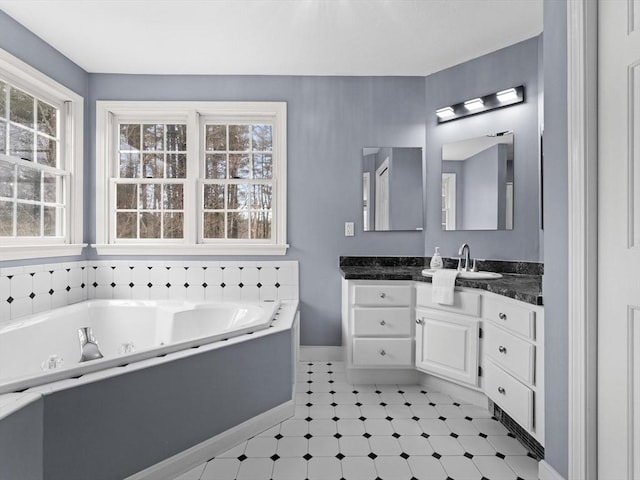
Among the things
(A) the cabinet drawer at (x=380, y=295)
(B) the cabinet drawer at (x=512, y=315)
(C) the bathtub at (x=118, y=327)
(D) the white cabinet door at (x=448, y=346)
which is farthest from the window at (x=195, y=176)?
(B) the cabinet drawer at (x=512, y=315)

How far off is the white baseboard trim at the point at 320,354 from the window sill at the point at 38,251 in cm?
201

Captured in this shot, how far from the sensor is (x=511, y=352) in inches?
69.1

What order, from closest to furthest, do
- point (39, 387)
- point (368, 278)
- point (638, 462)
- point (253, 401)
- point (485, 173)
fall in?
point (638, 462)
point (39, 387)
point (253, 401)
point (368, 278)
point (485, 173)

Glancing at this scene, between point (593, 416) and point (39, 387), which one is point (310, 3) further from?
point (593, 416)

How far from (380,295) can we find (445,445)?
3.16 feet

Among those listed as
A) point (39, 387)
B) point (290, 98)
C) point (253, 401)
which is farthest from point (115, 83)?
point (253, 401)

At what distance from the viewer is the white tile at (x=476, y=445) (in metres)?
1.73

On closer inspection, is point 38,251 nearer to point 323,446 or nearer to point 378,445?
point 323,446

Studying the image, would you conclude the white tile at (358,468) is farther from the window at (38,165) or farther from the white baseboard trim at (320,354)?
the window at (38,165)

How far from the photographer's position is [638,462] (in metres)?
1.10

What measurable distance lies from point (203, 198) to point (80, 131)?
3.59 ft

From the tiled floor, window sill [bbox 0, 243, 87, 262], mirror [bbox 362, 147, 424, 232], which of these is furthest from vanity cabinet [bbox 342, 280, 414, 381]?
window sill [bbox 0, 243, 87, 262]

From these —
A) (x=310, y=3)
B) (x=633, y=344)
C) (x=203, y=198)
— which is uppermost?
(x=310, y=3)

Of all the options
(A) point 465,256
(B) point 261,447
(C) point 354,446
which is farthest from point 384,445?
(A) point 465,256
